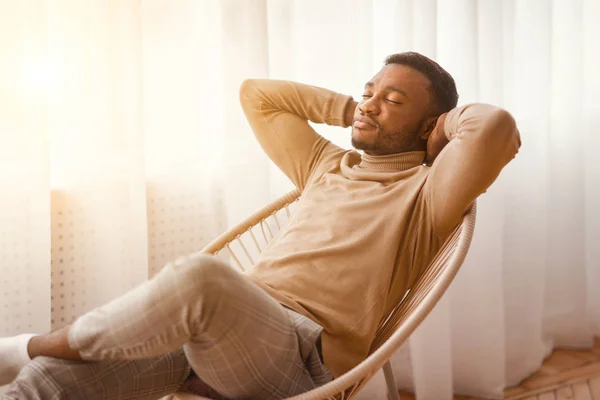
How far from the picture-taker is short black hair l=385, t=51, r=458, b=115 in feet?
4.98

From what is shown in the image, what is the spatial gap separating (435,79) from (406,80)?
68 mm

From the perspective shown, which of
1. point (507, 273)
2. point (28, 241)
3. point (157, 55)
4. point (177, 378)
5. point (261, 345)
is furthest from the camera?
point (507, 273)

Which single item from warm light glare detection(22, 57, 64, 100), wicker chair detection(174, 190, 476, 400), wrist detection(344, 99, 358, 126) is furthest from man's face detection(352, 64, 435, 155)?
warm light glare detection(22, 57, 64, 100)

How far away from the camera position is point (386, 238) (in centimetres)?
138

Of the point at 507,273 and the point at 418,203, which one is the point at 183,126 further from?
the point at 507,273

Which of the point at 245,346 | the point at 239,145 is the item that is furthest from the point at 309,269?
the point at 239,145

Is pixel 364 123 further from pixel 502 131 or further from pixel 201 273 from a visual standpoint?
pixel 201 273

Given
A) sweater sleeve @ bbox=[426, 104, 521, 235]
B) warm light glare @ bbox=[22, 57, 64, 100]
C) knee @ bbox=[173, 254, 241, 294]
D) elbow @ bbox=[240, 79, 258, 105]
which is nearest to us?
knee @ bbox=[173, 254, 241, 294]

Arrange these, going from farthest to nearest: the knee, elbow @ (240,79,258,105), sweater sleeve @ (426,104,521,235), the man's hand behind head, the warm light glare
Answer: elbow @ (240,79,258,105), the warm light glare, the man's hand behind head, sweater sleeve @ (426,104,521,235), the knee

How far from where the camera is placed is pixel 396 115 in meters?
1.49

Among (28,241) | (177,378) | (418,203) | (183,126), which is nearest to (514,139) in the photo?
(418,203)

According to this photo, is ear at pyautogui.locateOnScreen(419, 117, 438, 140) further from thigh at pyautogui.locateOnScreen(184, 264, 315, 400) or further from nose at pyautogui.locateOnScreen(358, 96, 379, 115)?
thigh at pyautogui.locateOnScreen(184, 264, 315, 400)

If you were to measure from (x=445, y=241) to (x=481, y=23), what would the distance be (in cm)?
105

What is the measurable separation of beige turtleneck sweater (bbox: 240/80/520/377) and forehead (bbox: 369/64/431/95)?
0.45ft
